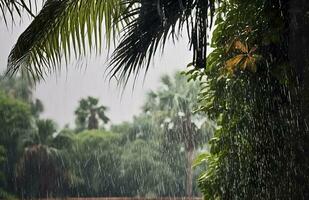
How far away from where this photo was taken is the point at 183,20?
9.02 feet

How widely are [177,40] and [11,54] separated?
905 mm

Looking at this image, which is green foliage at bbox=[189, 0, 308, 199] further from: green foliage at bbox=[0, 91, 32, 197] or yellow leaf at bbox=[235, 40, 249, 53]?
green foliage at bbox=[0, 91, 32, 197]

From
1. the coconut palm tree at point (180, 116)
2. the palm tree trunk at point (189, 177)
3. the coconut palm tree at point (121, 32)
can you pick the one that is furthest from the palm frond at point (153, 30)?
the palm tree trunk at point (189, 177)

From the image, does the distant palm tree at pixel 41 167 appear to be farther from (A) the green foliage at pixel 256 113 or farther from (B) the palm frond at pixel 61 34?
(A) the green foliage at pixel 256 113

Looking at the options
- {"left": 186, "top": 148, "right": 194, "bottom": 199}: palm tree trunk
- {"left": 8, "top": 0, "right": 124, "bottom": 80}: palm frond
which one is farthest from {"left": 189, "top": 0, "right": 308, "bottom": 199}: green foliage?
{"left": 186, "top": 148, "right": 194, "bottom": 199}: palm tree trunk

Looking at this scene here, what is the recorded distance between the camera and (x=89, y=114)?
102ft

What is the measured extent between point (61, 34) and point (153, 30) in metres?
0.59

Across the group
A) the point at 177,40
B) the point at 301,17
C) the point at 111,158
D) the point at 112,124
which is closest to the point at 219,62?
the point at 177,40

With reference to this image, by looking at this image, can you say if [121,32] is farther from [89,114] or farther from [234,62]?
[89,114]

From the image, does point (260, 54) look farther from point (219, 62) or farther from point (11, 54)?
point (11, 54)

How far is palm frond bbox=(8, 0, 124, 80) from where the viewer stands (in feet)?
9.20

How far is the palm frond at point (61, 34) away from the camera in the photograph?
2.80m

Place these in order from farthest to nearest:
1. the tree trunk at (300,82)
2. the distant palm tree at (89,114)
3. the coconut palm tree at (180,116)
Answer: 1. the distant palm tree at (89,114)
2. the coconut palm tree at (180,116)
3. the tree trunk at (300,82)

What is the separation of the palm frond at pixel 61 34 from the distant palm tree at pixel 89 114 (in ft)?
89.5
